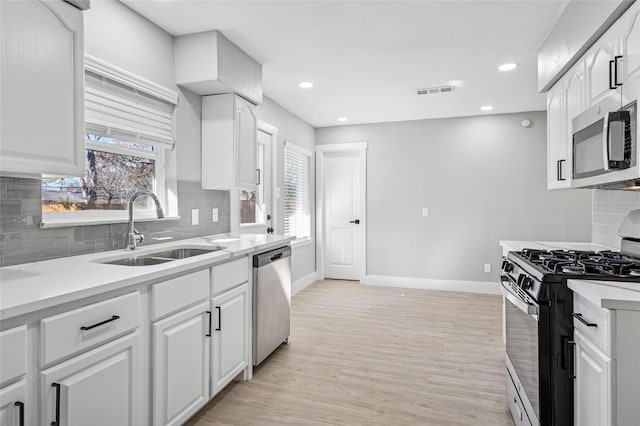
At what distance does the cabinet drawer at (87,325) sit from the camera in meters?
1.20

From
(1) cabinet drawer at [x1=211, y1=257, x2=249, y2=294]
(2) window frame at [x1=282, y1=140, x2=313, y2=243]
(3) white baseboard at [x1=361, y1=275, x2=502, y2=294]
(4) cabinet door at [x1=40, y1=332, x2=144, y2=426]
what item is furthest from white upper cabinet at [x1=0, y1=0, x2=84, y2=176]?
(3) white baseboard at [x1=361, y1=275, x2=502, y2=294]

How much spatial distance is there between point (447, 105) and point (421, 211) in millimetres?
1533

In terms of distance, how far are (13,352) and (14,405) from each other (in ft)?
0.54

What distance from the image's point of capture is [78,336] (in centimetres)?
130

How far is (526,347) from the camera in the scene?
1.74 metres

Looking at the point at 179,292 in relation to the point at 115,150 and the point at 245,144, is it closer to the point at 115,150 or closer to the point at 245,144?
the point at 115,150

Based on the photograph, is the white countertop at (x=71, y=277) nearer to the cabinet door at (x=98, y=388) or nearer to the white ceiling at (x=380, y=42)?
the cabinet door at (x=98, y=388)

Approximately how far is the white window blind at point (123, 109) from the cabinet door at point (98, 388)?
1319 millimetres

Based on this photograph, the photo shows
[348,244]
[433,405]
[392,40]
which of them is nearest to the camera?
[433,405]

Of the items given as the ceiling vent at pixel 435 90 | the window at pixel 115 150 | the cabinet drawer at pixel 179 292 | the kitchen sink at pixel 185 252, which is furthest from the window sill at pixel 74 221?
the ceiling vent at pixel 435 90

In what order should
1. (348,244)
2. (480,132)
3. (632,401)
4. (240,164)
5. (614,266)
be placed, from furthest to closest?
(348,244)
(480,132)
(240,164)
(614,266)
(632,401)

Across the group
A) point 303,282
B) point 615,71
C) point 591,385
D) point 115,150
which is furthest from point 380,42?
point 303,282

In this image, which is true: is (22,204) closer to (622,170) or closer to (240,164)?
(240,164)

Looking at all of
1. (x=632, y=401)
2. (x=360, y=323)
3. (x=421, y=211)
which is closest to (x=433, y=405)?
(x=632, y=401)
